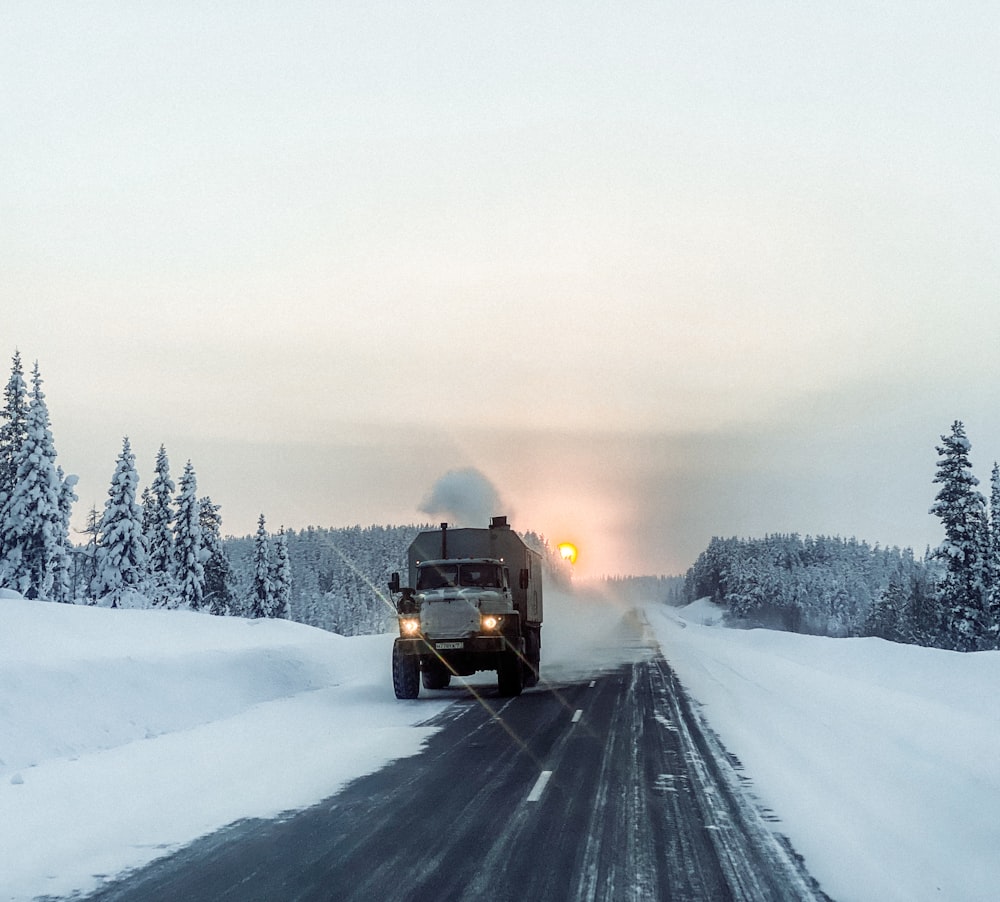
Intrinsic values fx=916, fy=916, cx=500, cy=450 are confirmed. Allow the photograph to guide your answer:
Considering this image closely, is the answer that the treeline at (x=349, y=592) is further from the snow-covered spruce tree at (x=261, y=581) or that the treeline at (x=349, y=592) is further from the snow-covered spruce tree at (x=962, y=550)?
the snow-covered spruce tree at (x=962, y=550)

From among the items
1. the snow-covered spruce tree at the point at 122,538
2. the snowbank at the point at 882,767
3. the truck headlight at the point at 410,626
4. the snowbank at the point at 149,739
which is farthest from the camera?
the snow-covered spruce tree at the point at 122,538

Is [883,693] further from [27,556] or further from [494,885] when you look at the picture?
[27,556]

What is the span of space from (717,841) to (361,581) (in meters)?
174

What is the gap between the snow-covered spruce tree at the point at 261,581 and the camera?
7706 centimetres

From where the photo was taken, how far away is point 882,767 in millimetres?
11688

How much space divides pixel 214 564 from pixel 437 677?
190 feet

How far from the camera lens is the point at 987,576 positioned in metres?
51.7

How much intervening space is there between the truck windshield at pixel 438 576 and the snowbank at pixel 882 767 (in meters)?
6.31

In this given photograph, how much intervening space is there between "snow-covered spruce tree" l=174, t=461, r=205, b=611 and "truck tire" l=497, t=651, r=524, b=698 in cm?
4949

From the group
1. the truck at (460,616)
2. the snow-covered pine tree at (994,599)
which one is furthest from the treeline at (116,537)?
the snow-covered pine tree at (994,599)

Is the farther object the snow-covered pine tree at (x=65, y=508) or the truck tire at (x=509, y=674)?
the snow-covered pine tree at (x=65, y=508)

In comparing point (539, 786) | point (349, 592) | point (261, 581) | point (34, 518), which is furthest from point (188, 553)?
point (349, 592)

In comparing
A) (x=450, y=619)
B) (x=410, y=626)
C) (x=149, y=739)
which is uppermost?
(x=450, y=619)

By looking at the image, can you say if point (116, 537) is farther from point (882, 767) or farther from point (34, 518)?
point (882, 767)
